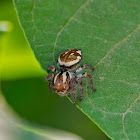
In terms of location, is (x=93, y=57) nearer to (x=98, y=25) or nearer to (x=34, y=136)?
(x=98, y=25)

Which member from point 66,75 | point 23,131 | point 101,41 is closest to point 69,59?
point 66,75

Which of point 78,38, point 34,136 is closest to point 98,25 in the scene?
point 78,38

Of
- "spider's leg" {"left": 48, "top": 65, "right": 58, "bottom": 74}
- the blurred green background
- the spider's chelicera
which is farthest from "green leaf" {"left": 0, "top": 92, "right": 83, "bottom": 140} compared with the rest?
"spider's leg" {"left": 48, "top": 65, "right": 58, "bottom": 74}

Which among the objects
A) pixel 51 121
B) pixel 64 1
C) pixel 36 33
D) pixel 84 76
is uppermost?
pixel 64 1

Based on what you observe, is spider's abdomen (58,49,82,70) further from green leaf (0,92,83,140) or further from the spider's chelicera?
green leaf (0,92,83,140)

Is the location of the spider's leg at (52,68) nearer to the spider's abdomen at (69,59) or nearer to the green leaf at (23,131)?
the spider's abdomen at (69,59)

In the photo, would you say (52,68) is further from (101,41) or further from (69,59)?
(101,41)

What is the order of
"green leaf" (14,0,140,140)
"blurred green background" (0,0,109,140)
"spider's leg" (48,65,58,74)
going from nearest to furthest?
1. "green leaf" (14,0,140,140)
2. "spider's leg" (48,65,58,74)
3. "blurred green background" (0,0,109,140)

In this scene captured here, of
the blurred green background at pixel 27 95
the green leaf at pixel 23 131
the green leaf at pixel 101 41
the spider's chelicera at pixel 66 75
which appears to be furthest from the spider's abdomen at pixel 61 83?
the green leaf at pixel 23 131
